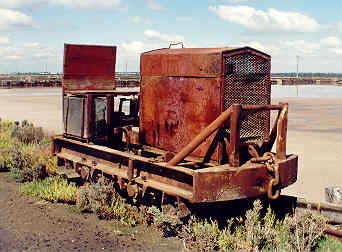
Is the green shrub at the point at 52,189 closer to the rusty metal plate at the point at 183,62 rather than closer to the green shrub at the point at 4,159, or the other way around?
the green shrub at the point at 4,159

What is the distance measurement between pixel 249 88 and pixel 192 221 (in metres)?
1.95

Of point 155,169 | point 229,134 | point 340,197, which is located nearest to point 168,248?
point 155,169

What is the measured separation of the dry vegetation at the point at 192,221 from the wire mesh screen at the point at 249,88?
3.80 ft

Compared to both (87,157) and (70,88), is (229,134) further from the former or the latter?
(70,88)

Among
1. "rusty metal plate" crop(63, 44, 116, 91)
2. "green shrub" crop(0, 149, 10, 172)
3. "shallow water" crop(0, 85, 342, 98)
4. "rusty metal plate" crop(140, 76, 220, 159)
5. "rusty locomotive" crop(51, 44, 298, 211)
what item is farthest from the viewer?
"shallow water" crop(0, 85, 342, 98)

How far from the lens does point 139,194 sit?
19.5ft

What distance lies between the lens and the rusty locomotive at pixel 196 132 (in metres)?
4.94

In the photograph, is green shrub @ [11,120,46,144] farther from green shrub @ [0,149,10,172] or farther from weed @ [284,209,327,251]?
weed @ [284,209,327,251]

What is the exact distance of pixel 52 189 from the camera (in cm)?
723

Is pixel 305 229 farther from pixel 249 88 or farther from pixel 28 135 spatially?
pixel 28 135

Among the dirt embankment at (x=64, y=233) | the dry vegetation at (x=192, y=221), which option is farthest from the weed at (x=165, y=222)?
the dirt embankment at (x=64, y=233)

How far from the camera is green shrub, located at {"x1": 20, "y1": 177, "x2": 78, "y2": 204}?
6.89 meters

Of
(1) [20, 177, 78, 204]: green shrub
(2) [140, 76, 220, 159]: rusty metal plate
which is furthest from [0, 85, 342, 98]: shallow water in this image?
(2) [140, 76, 220, 159]: rusty metal plate

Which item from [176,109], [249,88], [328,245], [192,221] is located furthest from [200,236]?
[249,88]
